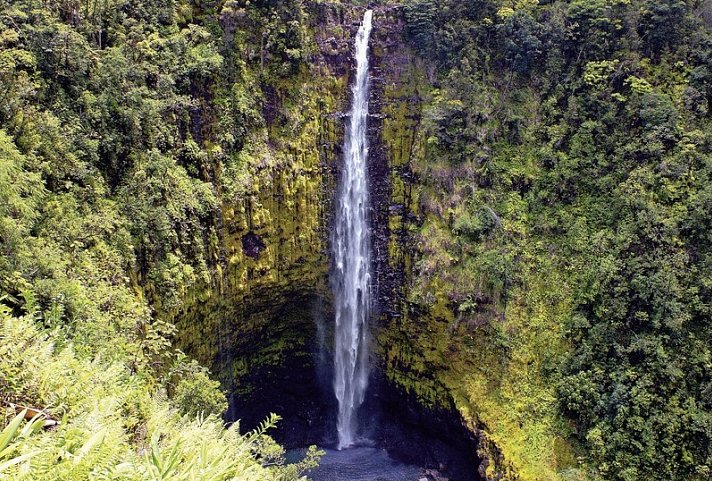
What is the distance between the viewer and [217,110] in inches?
667

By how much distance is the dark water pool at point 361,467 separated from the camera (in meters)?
18.2

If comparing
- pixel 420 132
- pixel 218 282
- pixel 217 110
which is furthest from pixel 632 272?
pixel 217 110

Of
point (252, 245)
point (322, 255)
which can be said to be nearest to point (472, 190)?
point (322, 255)

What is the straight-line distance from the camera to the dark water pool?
18188mm

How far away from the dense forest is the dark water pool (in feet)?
13.2

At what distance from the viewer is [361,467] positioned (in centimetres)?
1888

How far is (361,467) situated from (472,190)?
11880 mm

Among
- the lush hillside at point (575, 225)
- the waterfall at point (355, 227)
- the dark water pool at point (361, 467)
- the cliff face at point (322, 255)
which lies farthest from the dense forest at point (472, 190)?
the dark water pool at point (361, 467)

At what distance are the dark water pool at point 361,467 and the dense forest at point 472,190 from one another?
402 centimetres

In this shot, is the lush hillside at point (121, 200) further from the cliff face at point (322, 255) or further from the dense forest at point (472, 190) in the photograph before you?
the cliff face at point (322, 255)

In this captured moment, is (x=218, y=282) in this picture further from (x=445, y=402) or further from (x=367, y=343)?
(x=445, y=402)

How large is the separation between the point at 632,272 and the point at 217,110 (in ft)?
49.6

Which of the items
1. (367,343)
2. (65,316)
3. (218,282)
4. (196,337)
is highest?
(65,316)

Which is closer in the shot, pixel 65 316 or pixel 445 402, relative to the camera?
pixel 65 316
